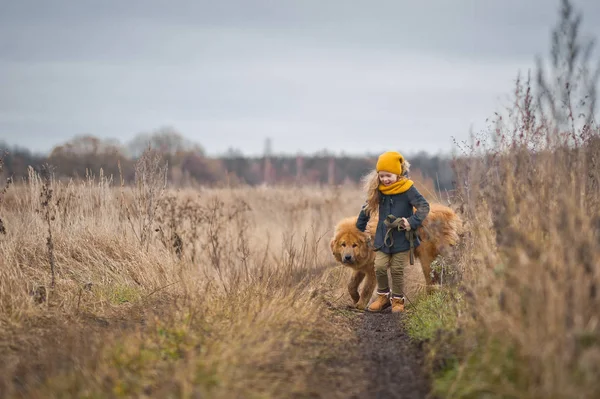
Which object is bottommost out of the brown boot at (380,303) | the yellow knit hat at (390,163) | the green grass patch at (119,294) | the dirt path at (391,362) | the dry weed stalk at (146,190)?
the brown boot at (380,303)

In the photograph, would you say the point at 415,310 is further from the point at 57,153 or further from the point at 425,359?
the point at 57,153

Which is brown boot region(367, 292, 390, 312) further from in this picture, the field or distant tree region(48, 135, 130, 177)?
distant tree region(48, 135, 130, 177)

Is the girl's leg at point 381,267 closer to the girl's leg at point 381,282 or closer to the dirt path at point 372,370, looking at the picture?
the girl's leg at point 381,282

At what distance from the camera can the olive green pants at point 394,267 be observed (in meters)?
7.25

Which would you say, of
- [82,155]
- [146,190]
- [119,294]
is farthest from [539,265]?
[82,155]

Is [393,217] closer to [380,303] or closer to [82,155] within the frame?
[380,303]

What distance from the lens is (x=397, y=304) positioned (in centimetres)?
725

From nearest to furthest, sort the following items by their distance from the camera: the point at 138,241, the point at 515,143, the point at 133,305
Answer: the point at 515,143, the point at 133,305, the point at 138,241

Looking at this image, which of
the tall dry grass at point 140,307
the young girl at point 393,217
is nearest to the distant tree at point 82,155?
the tall dry grass at point 140,307

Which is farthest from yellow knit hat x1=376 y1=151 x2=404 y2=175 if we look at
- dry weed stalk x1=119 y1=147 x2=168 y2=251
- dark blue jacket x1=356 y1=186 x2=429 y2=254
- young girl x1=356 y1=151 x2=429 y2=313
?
dry weed stalk x1=119 y1=147 x2=168 y2=251

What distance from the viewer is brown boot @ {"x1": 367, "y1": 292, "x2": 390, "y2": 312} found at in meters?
7.41

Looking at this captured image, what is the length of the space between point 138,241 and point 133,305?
6.28 feet

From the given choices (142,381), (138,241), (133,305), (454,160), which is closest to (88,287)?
(133,305)

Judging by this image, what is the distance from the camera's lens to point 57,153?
13672 millimetres
